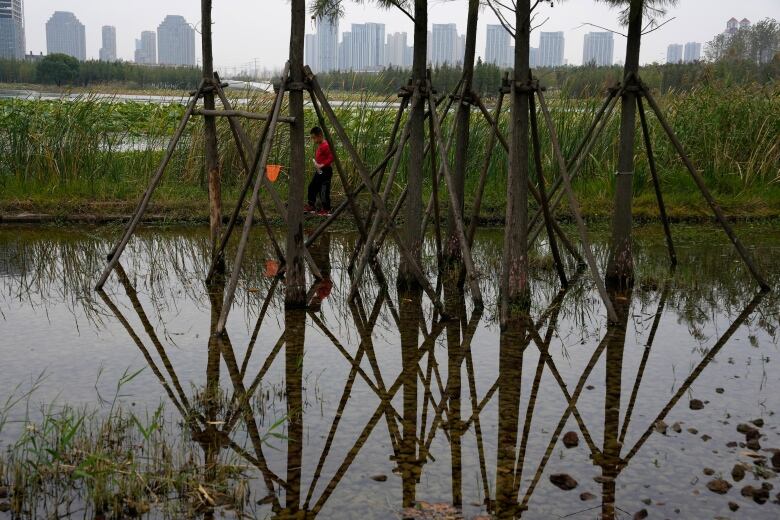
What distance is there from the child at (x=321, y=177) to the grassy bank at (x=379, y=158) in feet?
3.05

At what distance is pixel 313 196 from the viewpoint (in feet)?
51.5

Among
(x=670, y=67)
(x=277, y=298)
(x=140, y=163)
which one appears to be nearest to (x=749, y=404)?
(x=277, y=298)

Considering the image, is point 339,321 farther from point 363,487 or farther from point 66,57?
point 66,57

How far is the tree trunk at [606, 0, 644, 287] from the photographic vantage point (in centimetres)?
1050

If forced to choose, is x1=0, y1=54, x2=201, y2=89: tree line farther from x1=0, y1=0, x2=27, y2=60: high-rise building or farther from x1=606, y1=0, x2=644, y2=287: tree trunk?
x1=0, y1=0, x2=27, y2=60: high-rise building

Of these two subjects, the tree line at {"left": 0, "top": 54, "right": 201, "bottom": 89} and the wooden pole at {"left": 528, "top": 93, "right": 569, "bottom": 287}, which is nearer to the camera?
the wooden pole at {"left": 528, "top": 93, "right": 569, "bottom": 287}

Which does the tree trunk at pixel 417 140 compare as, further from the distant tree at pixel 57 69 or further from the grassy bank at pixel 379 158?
the distant tree at pixel 57 69

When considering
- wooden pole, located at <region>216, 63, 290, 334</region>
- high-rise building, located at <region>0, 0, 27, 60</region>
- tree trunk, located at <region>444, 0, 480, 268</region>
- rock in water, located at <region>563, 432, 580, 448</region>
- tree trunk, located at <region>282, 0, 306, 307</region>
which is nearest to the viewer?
rock in water, located at <region>563, 432, 580, 448</region>

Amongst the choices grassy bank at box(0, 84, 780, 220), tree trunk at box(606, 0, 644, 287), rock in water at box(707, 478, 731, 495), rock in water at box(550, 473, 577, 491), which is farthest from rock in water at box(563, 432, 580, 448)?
grassy bank at box(0, 84, 780, 220)

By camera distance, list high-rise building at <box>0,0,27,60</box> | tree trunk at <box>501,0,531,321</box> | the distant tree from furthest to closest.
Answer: high-rise building at <box>0,0,27,60</box> → the distant tree → tree trunk at <box>501,0,531,321</box>

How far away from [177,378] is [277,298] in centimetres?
292

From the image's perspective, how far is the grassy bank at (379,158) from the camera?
51.5 feet

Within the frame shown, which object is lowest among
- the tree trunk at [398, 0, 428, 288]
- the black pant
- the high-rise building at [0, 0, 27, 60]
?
the black pant

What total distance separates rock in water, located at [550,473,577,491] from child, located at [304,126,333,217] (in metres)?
9.99
